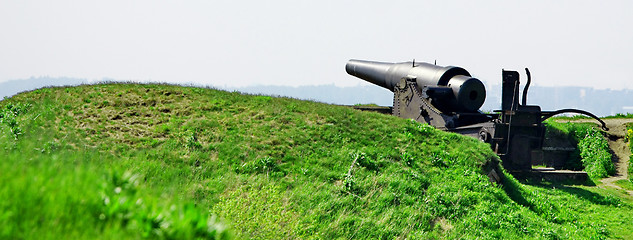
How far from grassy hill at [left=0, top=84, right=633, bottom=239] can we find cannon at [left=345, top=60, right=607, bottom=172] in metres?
1.45

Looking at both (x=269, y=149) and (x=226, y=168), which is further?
(x=269, y=149)

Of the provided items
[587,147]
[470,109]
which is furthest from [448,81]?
[587,147]

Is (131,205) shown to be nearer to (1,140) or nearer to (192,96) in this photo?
(1,140)

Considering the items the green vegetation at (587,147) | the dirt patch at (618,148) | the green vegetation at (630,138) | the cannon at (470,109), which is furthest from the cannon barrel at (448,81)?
the green vegetation at (630,138)

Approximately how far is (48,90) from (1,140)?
23.7 feet

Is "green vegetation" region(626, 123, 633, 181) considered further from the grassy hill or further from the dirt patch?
the grassy hill

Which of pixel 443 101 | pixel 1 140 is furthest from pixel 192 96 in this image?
pixel 443 101

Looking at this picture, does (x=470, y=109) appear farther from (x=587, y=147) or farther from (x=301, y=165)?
(x=301, y=165)

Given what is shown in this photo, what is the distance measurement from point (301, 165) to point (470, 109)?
26.3 ft

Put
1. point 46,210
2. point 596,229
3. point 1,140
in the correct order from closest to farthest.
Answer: point 46,210 < point 1,140 < point 596,229

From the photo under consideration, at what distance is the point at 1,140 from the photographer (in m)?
7.70

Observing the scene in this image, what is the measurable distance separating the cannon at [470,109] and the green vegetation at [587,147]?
358 centimetres

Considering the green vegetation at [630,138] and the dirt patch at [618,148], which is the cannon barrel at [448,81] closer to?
the dirt patch at [618,148]

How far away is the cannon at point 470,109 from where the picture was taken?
1448 centimetres
